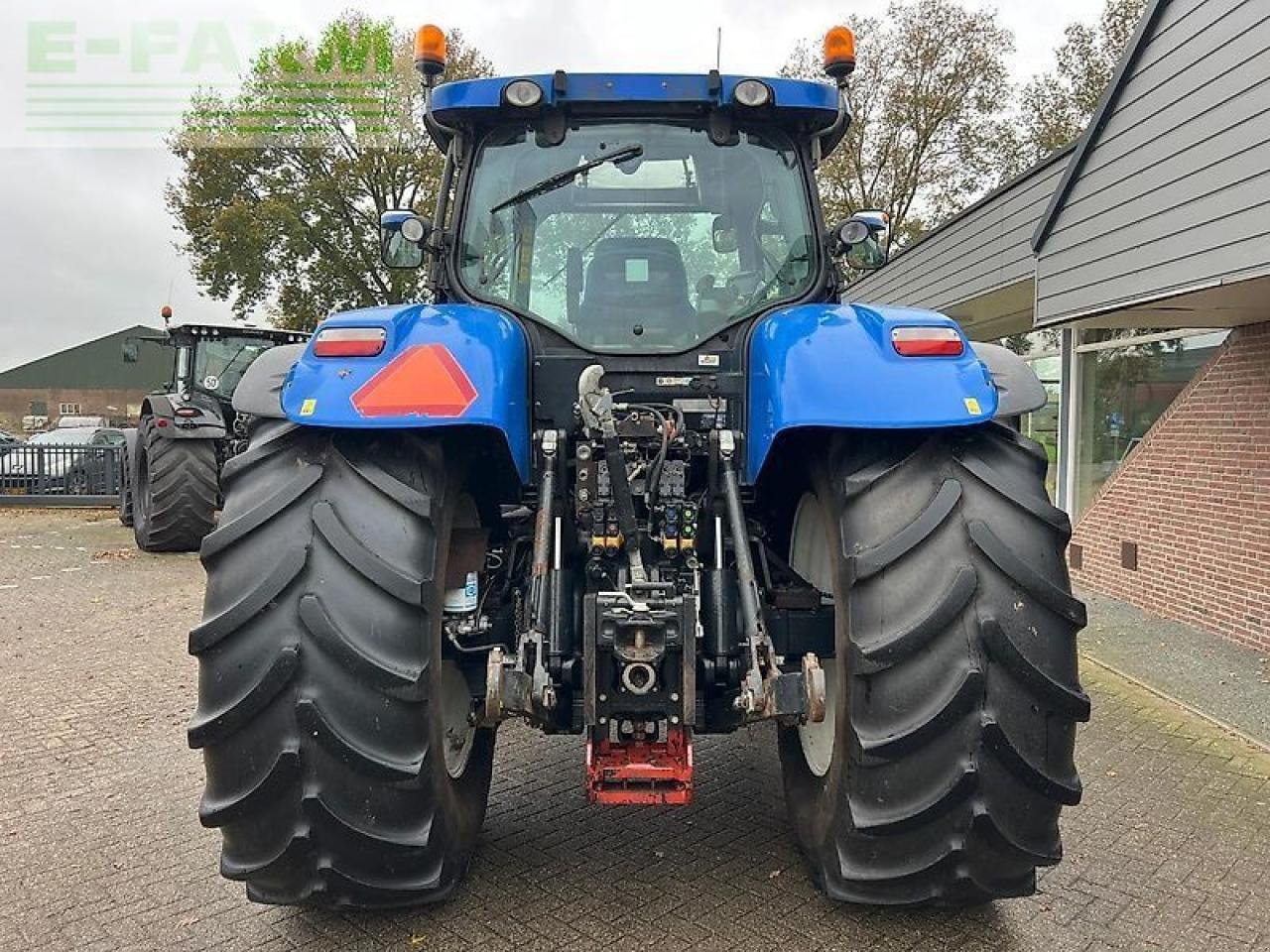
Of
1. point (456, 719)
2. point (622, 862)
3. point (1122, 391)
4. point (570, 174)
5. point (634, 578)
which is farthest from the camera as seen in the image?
point (1122, 391)

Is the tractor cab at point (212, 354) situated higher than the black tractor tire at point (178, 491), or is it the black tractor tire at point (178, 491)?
the tractor cab at point (212, 354)

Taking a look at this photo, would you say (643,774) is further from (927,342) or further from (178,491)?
(178,491)

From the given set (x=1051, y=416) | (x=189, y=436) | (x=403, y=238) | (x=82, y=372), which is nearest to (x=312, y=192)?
(x=189, y=436)

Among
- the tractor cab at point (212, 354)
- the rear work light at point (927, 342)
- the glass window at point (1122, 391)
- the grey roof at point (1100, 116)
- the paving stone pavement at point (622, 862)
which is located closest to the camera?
the rear work light at point (927, 342)

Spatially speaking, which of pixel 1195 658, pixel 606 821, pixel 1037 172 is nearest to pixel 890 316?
pixel 606 821

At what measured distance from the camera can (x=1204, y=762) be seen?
4285mm

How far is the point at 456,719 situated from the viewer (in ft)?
9.80

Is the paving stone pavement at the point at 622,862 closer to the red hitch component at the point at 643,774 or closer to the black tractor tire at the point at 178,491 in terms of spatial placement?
the red hitch component at the point at 643,774

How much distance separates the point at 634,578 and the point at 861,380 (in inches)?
31.5

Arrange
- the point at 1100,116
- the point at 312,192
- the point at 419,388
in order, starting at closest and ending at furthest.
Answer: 1. the point at 419,388
2. the point at 1100,116
3. the point at 312,192

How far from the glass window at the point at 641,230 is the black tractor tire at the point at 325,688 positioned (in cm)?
107

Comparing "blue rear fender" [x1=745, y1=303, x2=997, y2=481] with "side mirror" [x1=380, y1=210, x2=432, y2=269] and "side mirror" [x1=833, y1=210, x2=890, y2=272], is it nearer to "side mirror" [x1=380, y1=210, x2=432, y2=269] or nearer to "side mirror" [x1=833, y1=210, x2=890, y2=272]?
"side mirror" [x1=833, y1=210, x2=890, y2=272]

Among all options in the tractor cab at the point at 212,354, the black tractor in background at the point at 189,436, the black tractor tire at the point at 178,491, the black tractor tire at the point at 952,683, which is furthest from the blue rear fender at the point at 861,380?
the tractor cab at the point at 212,354

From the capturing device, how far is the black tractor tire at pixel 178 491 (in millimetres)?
10023
